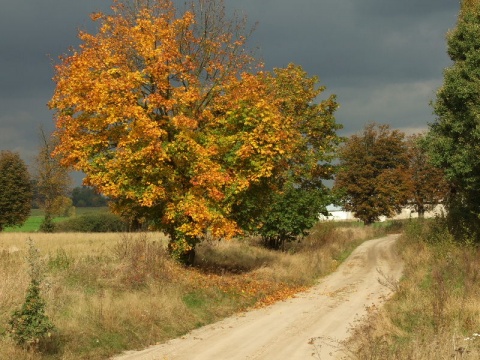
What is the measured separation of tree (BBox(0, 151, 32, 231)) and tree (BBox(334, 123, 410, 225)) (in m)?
41.2

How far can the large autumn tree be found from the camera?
68.3 feet

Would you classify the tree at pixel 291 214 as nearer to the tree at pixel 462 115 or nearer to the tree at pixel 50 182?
the tree at pixel 462 115

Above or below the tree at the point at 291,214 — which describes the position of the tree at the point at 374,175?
above

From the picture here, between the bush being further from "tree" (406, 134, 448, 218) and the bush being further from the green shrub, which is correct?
the green shrub

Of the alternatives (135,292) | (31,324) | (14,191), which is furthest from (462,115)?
(14,191)

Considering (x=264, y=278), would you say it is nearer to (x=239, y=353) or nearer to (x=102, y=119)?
(x=102, y=119)

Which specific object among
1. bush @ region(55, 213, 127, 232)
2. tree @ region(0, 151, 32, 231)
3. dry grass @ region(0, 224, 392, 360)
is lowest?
dry grass @ region(0, 224, 392, 360)

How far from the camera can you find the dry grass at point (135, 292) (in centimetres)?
1340

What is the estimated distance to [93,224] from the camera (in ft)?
245

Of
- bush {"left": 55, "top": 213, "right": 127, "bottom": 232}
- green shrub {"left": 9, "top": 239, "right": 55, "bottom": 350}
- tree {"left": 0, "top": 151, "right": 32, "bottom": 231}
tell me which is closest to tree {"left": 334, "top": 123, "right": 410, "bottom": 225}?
bush {"left": 55, "top": 213, "right": 127, "bottom": 232}

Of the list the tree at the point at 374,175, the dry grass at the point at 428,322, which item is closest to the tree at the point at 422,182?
the tree at the point at 374,175

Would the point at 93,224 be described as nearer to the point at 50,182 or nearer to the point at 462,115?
the point at 50,182

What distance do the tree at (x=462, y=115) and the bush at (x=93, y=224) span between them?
53659 millimetres

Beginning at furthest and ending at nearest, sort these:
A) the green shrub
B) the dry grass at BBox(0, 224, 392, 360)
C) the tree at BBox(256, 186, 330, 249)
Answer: the tree at BBox(256, 186, 330, 249) < the dry grass at BBox(0, 224, 392, 360) < the green shrub
